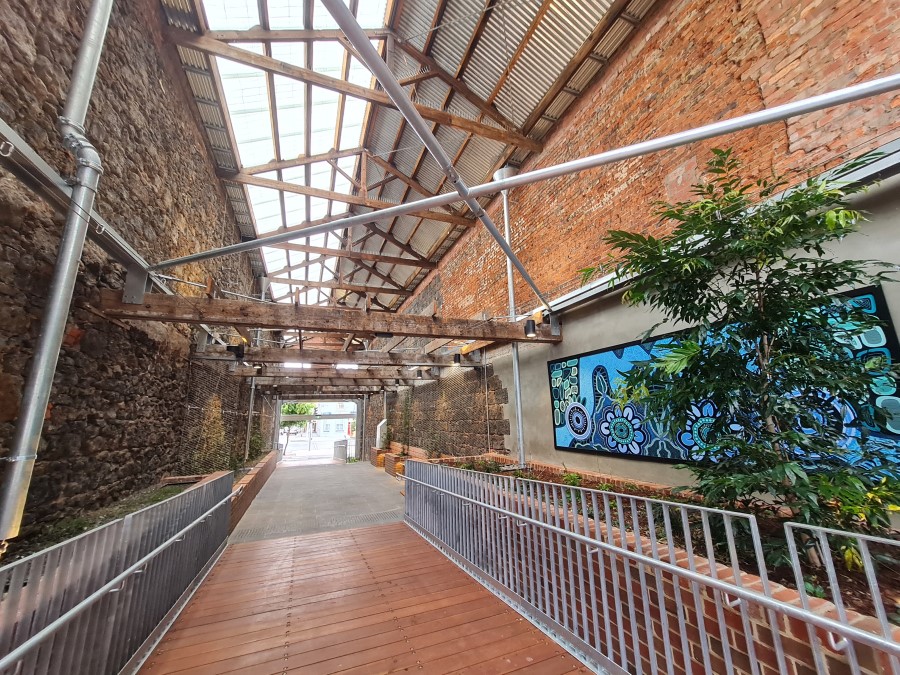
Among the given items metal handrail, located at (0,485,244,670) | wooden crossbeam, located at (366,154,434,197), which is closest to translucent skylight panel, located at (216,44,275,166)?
wooden crossbeam, located at (366,154,434,197)

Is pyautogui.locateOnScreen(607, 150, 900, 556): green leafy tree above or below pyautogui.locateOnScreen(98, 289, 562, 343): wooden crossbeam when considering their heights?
below

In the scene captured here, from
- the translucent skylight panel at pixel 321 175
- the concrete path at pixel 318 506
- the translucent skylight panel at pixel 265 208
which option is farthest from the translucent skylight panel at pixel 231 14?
the concrete path at pixel 318 506

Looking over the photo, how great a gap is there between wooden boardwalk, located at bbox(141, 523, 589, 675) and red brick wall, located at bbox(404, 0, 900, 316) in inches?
163

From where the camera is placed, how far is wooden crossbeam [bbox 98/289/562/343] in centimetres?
358

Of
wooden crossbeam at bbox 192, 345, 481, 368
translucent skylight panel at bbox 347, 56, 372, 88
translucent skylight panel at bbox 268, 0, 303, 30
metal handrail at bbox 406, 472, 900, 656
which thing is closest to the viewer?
metal handrail at bbox 406, 472, 900, 656

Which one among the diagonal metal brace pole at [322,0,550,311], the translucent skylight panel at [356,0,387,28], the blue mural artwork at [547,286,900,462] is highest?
the translucent skylight panel at [356,0,387,28]

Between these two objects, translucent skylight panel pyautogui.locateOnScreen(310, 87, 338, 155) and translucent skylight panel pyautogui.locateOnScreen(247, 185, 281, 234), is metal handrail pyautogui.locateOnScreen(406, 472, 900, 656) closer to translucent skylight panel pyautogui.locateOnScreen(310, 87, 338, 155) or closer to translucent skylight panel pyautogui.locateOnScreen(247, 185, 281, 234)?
translucent skylight panel pyautogui.locateOnScreen(310, 87, 338, 155)

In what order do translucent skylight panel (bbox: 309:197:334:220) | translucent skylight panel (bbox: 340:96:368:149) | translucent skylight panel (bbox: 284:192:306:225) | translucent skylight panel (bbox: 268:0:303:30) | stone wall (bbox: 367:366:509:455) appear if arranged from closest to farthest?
translucent skylight panel (bbox: 268:0:303:30)
translucent skylight panel (bbox: 340:96:368:149)
stone wall (bbox: 367:366:509:455)
translucent skylight panel (bbox: 284:192:306:225)
translucent skylight panel (bbox: 309:197:334:220)

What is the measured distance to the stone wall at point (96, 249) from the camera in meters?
2.54

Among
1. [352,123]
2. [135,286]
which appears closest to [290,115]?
[352,123]

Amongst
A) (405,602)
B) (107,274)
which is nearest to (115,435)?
(107,274)

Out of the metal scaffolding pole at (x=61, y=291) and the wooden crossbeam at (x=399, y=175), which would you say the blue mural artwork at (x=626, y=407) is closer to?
the metal scaffolding pole at (x=61, y=291)

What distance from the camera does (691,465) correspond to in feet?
8.04

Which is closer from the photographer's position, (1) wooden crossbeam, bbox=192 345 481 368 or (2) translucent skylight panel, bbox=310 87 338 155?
(2) translucent skylight panel, bbox=310 87 338 155
